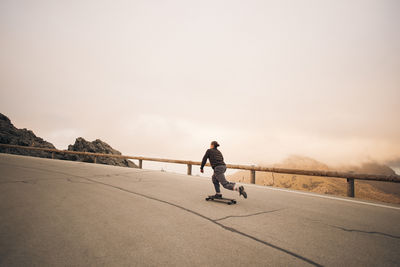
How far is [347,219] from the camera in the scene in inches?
180

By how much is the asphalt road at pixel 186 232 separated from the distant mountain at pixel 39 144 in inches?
749

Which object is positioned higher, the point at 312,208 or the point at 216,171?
the point at 216,171

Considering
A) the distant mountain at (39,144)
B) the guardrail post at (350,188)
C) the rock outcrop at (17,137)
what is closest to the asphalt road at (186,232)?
the guardrail post at (350,188)

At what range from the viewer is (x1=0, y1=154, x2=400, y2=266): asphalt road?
263 cm

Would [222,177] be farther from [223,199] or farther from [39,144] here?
[39,144]

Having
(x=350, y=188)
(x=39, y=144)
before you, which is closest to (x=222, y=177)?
(x=350, y=188)

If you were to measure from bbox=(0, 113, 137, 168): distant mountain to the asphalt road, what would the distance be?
19018 mm

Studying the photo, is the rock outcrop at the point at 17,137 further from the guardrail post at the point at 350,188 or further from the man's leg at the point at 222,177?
the guardrail post at the point at 350,188

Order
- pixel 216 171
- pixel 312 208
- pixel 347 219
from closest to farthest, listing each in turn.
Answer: pixel 347 219
pixel 312 208
pixel 216 171

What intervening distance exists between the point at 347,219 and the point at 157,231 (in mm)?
4009

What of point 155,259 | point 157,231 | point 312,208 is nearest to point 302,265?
point 155,259

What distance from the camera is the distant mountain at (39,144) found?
91.5 ft

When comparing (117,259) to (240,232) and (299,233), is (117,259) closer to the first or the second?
(240,232)

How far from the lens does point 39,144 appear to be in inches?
1460
